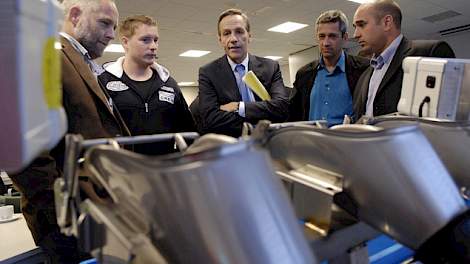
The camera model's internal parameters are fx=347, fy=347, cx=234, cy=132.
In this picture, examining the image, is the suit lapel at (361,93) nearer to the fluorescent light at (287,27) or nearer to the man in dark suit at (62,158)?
the man in dark suit at (62,158)

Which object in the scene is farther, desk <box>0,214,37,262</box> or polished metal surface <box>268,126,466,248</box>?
desk <box>0,214,37,262</box>

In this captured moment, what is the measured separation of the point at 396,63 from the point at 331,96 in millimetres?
366

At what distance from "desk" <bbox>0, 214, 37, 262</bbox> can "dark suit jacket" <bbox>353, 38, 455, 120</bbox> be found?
1559 millimetres

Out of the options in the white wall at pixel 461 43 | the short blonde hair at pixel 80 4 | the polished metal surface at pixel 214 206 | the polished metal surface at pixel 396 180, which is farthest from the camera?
the white wall at pixel 461 43

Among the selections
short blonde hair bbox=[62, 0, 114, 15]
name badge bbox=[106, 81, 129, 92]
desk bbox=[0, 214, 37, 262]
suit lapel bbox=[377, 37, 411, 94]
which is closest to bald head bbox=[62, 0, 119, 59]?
short blonde hair bbox=[62, 0, 114, 15]

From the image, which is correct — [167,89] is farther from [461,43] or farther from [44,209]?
[461,43]

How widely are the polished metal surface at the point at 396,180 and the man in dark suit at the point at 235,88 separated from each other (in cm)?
104

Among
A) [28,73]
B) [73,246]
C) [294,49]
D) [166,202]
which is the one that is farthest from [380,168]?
[294,49]

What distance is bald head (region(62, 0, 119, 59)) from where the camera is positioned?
143cm

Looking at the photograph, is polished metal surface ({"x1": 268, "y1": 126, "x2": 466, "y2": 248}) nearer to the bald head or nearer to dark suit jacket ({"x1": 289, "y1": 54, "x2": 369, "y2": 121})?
the bald head

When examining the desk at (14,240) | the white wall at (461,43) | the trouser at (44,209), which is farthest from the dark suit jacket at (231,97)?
the white wall at (461,43)

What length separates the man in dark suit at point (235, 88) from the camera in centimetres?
160

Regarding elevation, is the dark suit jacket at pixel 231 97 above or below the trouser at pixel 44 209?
above

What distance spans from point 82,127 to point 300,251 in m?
0.98
